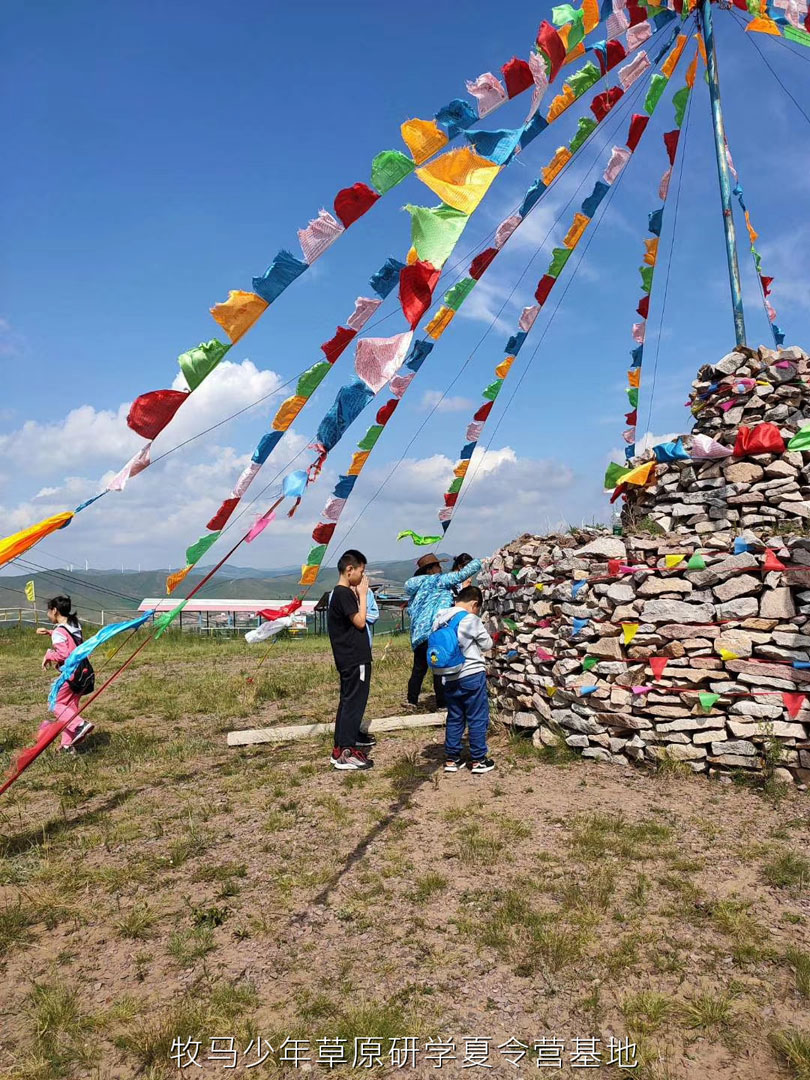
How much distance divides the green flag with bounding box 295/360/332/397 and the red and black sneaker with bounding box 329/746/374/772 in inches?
150

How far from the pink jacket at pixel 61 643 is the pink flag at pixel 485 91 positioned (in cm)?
696

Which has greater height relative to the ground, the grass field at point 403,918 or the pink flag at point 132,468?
the pink flag at point 132,468

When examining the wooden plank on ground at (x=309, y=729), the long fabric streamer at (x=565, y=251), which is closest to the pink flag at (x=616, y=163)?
the long fabric streamer at (x=565, y=251)

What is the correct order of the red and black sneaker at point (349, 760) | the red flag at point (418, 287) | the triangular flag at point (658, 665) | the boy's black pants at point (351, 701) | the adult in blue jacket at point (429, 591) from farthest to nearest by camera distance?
the adult in blue jacket at point (429, 591) → the red and black sneaker at point (349, 760) → the boy's black pants at point (351, 701) → the triangular flag at point (658, 665) → the red flag at point (418, 287)

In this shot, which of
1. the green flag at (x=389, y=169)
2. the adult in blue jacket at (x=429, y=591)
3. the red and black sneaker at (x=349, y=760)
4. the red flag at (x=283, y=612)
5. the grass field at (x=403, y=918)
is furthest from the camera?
the adult in blue jacket at (x=429, y=591)

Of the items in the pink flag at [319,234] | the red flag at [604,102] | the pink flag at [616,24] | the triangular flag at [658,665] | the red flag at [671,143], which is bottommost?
the triangular flag at [658,665]

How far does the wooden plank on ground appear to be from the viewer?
827 cm

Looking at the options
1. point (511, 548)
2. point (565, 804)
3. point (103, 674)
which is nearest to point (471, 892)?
point (565, 804)

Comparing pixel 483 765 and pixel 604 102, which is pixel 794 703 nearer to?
pixel 483 765

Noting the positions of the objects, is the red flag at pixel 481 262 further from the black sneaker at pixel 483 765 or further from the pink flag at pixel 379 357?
the black sneaker at pixel 483 765

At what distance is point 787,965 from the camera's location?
3459 millimetres

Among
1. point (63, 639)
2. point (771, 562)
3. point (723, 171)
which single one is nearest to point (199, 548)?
point (63, 639)

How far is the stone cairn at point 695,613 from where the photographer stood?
19.8 feet

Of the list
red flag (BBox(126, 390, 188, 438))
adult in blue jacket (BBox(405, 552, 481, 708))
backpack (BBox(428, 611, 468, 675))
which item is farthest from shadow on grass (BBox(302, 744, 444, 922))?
red flag (BBox(126, 390, 188, 438))
